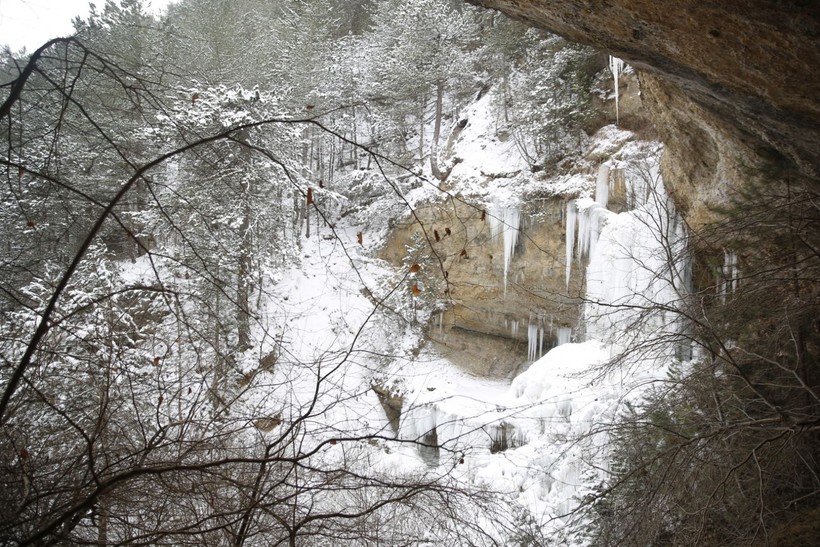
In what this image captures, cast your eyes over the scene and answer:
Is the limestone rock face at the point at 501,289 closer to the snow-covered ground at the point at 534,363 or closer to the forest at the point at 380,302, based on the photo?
the forest at the point at 380,302

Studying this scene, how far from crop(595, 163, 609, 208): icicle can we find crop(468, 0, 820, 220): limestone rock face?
7.43m

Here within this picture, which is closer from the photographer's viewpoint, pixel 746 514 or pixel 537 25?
pixel 537 25

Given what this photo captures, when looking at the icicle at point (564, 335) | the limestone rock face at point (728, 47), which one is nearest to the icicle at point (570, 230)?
the icicle at point (564, 335)

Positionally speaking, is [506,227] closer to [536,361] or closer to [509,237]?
[509,237]

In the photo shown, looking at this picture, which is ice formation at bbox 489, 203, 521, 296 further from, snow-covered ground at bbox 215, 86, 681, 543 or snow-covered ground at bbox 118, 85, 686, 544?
snow-covered ground at bbox 215, 86, 681, 543

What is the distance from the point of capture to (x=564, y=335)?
36.9 ft

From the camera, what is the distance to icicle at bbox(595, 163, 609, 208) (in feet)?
34.6

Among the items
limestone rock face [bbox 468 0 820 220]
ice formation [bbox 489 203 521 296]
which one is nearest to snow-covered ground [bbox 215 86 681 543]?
ice formation [bbox 489 203 521 296]

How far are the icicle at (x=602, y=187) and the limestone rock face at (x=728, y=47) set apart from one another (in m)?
7.43

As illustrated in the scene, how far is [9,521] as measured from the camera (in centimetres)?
132

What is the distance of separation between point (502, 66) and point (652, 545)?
13.5 m

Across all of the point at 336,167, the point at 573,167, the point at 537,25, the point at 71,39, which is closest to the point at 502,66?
the point at 573,167

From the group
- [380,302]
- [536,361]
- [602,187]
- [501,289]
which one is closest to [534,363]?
[536,361]

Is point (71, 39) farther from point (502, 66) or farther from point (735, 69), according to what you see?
point (502, 66)
